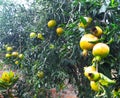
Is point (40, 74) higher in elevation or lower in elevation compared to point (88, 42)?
lower

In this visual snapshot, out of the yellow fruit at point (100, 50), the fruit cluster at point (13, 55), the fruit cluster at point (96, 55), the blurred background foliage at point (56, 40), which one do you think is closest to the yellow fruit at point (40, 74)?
the blurred background foliage at point (56, 40)

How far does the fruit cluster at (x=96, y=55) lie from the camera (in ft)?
3.64

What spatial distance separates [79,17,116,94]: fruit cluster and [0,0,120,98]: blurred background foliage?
61 mm

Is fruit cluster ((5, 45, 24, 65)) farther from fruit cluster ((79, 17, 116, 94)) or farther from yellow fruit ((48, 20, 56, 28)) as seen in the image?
fruit cluster ((79, 17, 116, 94))

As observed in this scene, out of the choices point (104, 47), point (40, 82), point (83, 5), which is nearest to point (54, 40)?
point (40, 82)

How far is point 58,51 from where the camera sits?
2.52 meters

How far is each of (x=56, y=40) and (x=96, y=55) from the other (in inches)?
54.1

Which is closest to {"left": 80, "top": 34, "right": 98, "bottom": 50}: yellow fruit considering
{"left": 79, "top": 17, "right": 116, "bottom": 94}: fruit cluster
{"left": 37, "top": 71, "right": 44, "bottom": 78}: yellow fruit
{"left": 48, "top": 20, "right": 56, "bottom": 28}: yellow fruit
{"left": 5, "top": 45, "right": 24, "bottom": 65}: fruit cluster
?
{"left": 79, "top": 17, "right": 116, "bottom": 94}: fruit cluster

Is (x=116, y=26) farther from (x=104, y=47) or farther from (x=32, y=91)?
(x=32, y=91)

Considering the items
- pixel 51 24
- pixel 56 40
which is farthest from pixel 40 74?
pixel 51 24

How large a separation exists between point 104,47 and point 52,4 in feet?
4.19

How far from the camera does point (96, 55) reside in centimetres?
118

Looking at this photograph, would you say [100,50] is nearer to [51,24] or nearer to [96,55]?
[96,55]

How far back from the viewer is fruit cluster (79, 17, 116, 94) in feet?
3.64
